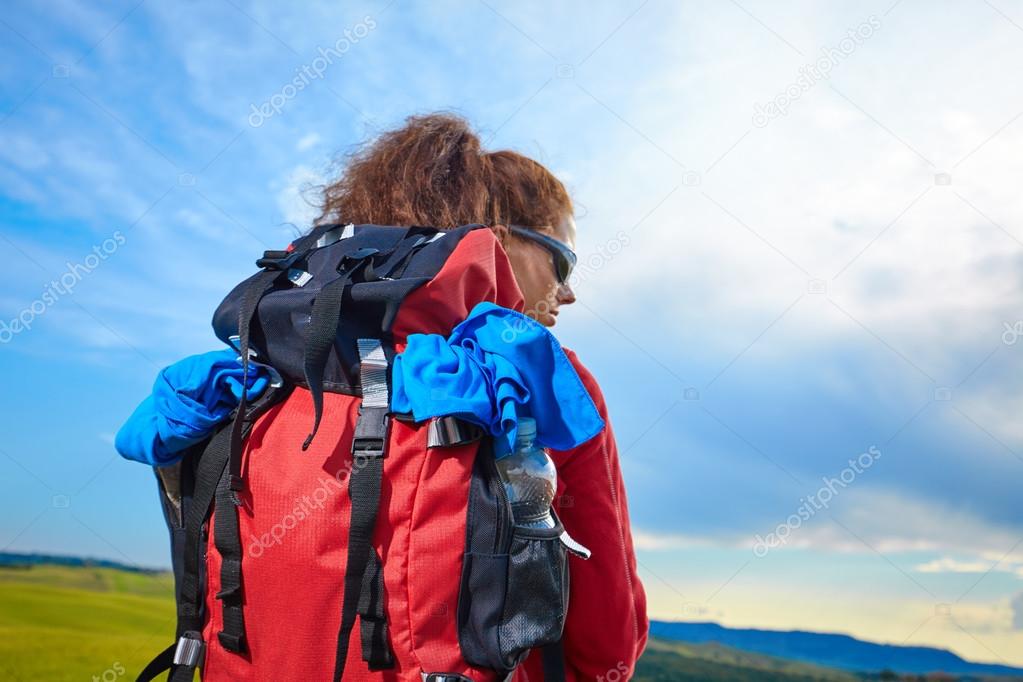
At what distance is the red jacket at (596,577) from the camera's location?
2.26 metres

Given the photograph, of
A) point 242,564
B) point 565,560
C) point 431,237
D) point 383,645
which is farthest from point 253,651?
point 431,237

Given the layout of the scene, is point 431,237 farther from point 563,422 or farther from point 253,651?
point 253,651

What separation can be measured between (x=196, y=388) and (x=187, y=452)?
0.23 m

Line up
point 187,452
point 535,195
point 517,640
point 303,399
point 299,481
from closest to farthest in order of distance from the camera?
point 517,640 < point 299,481 < point 303,399 < point 187,452 < point 535,195

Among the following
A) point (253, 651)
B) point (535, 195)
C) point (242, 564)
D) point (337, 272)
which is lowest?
point (253, 651)

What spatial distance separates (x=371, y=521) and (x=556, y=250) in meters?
1.34

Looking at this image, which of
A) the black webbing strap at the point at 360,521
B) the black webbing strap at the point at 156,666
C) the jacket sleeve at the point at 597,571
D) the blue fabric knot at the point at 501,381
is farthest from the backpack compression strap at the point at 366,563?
the black webbing strap at the point at 156,666

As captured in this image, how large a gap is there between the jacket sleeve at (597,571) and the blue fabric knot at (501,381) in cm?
32

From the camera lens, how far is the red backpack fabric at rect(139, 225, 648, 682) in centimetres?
192

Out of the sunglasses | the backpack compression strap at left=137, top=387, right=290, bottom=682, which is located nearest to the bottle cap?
the backpack compression strap at left=137, top=387, right=290, bottom=682

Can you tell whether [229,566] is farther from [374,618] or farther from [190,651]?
[374,618]

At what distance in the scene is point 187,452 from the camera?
238 centimetres

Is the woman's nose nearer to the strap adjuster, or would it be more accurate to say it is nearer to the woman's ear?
the woman's ear

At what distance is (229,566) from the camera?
2.14 m
